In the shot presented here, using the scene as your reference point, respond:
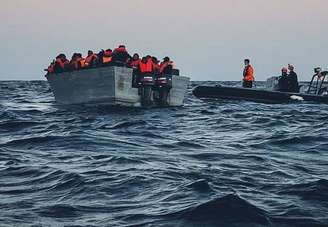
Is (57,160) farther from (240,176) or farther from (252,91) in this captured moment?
(252,91)

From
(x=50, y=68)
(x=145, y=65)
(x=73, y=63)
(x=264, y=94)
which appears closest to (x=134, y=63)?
(x=145, y=65)

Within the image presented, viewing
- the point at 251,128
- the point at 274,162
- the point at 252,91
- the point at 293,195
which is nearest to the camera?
the point at 293,195

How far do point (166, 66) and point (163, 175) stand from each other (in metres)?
12.8

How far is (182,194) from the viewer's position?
581 centimetres

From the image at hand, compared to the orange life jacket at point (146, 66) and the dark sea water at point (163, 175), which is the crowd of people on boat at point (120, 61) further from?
the dark sea water at point (163, 175)

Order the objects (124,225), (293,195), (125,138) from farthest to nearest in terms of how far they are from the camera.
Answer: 1. (125,138)
2. (293,195)
3. (124,225)

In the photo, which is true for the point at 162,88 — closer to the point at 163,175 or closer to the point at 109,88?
the point at 109,88

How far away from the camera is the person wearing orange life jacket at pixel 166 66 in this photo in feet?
63.6

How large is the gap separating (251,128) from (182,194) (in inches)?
313

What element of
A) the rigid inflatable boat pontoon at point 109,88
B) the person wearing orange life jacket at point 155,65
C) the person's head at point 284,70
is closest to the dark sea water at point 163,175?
the rigid inflatable boat pontoon at point 109,88

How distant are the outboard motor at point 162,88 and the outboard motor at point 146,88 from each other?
320 millimetres

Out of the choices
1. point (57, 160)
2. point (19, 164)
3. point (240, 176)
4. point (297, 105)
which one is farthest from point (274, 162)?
point (297, 105)

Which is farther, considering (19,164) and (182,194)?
(19,164)

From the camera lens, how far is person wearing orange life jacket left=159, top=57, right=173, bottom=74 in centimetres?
1938
